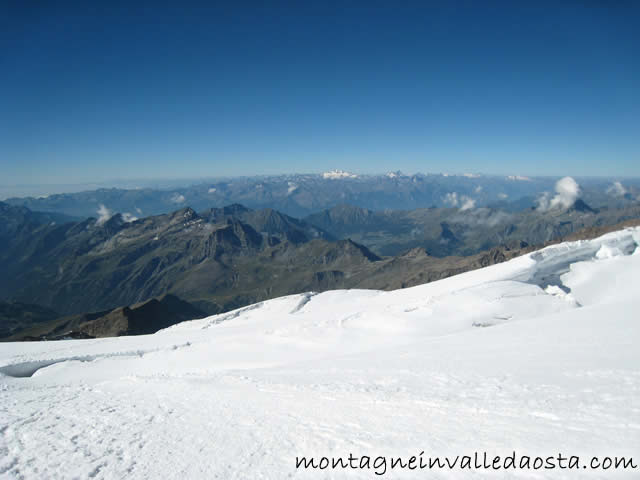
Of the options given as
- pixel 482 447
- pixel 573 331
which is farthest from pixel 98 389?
pixel 573 331

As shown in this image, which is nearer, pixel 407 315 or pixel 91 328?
→ pixel 407 315

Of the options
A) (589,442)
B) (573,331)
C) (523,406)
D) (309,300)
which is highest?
(589,442)

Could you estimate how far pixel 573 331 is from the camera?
62.4ft

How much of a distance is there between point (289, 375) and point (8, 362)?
28.1 m

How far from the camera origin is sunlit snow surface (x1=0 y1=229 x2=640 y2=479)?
8203 millimetres

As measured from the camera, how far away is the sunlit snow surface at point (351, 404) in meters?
8.20

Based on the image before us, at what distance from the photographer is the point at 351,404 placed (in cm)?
1167

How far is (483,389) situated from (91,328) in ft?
529

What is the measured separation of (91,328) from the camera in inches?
5281

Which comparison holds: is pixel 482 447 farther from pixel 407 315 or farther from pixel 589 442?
pixel 407 315

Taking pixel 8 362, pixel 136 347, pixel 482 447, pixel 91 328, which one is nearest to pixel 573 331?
pixel 482 447

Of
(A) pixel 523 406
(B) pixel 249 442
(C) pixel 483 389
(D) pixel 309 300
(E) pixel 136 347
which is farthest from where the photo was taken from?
(D) pixel 309 300

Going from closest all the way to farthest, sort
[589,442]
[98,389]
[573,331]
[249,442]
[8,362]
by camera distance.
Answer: [589,442]
[249,442]
[98,389]
[573,331]
[8,362]

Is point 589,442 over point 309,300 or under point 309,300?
over
